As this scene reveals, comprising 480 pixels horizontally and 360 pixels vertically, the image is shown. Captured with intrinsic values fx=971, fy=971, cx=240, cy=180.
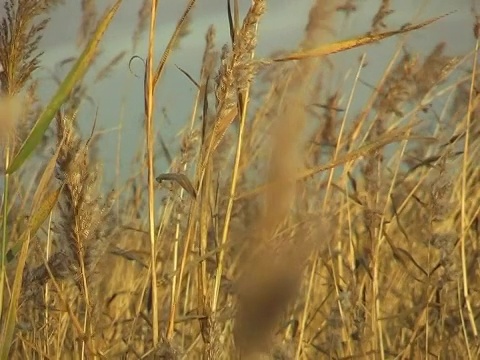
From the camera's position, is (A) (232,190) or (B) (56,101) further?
(A) (232,190)

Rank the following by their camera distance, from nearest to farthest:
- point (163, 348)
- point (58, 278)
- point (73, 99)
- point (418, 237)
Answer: point (163, 348) < point (58, 278) < point (73, 99) < point (418, 237)

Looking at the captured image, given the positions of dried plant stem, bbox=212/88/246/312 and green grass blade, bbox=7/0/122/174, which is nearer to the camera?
green grass blade, bbox=7/0/122/174

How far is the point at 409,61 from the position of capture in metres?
1.50

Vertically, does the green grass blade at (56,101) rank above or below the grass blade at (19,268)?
above

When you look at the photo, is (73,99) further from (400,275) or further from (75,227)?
(75,227)

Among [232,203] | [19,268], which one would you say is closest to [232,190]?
[232,203]

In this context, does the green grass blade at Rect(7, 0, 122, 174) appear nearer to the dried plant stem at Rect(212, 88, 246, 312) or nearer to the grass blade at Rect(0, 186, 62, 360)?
the grass blade at Rect(0, 186, 62, 360)

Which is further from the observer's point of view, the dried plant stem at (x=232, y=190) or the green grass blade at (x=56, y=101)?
the dried plant stem at (x=232, y=190)

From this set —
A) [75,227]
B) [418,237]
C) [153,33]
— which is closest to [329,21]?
[153,33]

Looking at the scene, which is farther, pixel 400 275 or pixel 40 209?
pixel 400 275

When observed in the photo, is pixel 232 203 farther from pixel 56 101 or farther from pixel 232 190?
pixel 56 101

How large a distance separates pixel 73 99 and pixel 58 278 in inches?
35.1

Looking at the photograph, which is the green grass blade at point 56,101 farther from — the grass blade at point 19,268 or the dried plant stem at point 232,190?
the dried plant stem at point 232,190

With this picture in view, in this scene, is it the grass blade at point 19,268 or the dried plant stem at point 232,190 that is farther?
the dried plant stem at point 232,190
